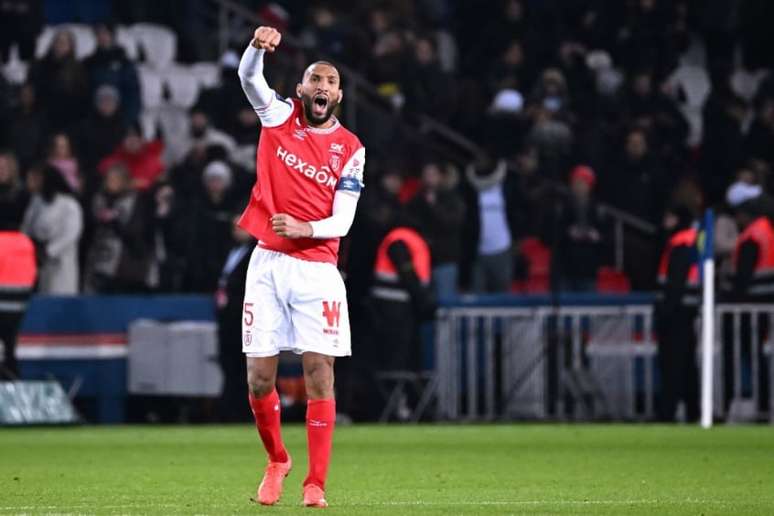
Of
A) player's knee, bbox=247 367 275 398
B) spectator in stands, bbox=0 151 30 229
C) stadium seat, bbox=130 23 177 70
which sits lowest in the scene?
player's knee, bbox=247 367 275 398

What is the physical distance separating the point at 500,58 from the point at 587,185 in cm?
437

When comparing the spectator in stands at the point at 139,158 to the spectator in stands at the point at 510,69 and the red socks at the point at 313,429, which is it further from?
the red socks at the point at 313,429

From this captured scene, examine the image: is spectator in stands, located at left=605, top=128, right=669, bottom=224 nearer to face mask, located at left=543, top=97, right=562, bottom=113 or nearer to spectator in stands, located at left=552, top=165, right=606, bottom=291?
spectator in stands, located at left=552, top=165, right=606, bottom=291

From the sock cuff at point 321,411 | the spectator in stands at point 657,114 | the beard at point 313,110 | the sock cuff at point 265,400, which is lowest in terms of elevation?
the sock cuff at point 321,411

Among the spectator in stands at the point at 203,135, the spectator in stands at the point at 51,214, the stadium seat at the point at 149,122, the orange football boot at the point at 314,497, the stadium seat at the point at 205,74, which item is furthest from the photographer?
the stadium seat at the point at 205,74

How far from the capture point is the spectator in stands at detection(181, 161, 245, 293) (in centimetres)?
2233

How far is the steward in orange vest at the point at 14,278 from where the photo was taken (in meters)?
19.7

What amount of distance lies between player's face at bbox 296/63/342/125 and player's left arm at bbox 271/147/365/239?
0.96 feet

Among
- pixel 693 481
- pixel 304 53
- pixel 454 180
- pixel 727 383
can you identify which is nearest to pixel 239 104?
pixel 304 53

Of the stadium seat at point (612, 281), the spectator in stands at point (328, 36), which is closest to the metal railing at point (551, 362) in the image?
the stadium seat at point (612, 281)

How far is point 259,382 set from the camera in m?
10.6

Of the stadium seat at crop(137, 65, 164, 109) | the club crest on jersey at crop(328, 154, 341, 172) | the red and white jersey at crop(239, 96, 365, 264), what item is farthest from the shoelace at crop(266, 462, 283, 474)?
the stadium seat at crop(137, 65, 164, 109)

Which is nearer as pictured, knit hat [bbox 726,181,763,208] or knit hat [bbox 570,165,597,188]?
knit hat [bbox 726,181,763,208]

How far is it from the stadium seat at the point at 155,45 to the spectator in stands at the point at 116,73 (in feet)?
5.59
